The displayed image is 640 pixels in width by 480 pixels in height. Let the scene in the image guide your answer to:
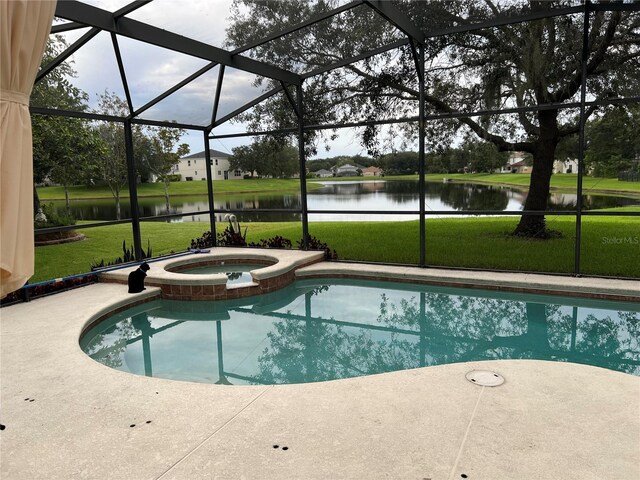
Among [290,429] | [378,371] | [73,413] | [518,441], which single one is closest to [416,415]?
[518,441]

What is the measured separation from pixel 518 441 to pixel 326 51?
290 inches

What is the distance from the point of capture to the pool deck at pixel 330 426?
7.66 feet

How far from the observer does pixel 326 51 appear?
8039 millimetres

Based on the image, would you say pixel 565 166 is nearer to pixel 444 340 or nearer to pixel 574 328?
pixel 574 328

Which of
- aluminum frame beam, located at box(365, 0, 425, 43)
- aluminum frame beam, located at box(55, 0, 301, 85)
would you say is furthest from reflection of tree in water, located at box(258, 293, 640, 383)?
aluminum frame beam, located at box(55, 0, 301, 85)

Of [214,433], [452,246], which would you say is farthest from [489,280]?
[214,433]

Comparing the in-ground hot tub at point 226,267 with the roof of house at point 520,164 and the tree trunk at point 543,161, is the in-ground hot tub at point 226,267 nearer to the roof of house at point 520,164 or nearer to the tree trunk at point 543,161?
the tree trunk at point 543,161

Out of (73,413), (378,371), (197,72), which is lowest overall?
(378,371)

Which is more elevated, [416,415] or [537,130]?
[537,130]

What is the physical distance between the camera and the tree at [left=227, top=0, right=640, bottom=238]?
23.8 ft

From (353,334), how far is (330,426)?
2.77 metres

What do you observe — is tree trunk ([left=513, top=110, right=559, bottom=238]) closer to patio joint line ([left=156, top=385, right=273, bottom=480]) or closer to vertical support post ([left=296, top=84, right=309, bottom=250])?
vertical support post ([left=296, top=84, right=309, bottom=250])

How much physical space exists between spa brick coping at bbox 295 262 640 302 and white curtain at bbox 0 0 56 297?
6.33 meters

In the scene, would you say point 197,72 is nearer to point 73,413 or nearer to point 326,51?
point 326,51
